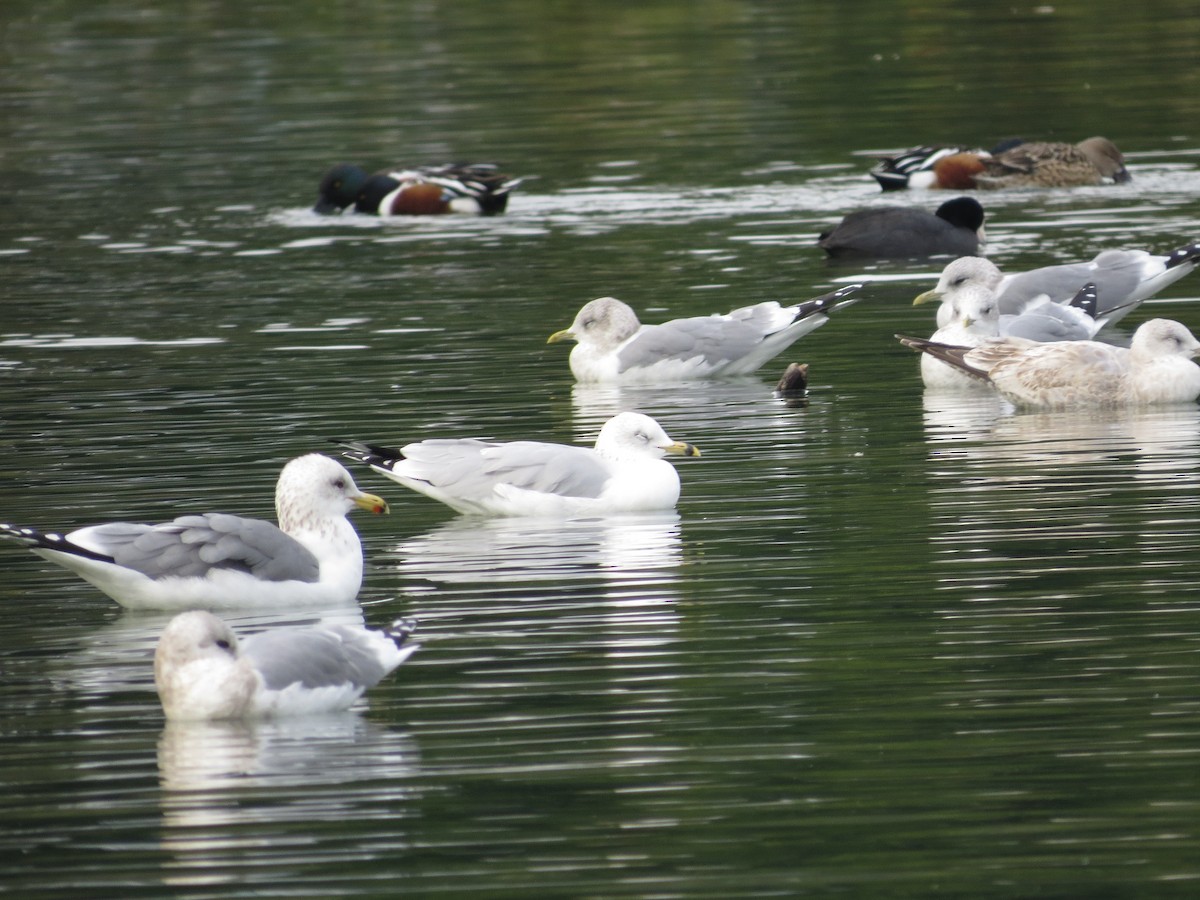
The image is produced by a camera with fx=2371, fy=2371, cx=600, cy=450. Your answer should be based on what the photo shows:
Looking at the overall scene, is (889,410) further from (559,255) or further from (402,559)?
(559,255)

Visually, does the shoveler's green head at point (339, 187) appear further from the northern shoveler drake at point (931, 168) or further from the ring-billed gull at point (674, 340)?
the ring-billed gull at point (674, 340)

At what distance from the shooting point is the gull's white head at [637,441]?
41.0 ft

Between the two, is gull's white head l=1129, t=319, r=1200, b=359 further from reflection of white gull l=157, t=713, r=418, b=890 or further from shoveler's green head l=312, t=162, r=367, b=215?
shoveler's green head l=312, t=162, r=367, b=215

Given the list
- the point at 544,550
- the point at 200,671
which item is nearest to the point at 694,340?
the point at 544,550

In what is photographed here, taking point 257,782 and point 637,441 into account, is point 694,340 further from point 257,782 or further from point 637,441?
point 257,782

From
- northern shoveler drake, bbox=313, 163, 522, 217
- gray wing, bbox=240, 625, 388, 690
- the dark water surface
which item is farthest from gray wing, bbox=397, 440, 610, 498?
northern shoveler drake, bbox=313, 163, 522, 217

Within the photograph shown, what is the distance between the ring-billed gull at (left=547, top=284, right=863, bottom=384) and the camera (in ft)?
54.9

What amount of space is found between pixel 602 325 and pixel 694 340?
689 millimetres

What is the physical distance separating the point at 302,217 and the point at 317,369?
991 cm

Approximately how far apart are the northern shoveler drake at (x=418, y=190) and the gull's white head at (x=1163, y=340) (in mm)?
11909

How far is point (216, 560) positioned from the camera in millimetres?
10297

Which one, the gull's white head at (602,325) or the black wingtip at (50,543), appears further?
the gull's white head at (602,325)

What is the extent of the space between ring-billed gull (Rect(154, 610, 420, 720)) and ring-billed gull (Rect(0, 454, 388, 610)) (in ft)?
4.62

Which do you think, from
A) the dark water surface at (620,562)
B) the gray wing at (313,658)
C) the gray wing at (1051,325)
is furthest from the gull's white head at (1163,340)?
the gray wing at (313,658)
